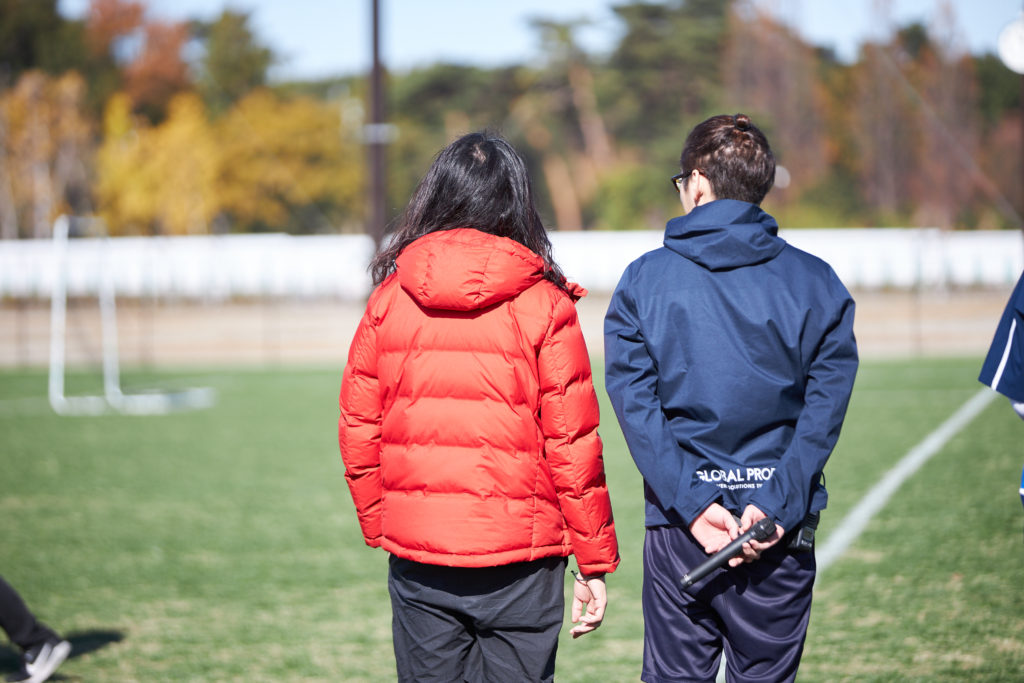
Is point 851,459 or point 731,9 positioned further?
point 731,9

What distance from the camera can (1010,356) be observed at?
2449mm

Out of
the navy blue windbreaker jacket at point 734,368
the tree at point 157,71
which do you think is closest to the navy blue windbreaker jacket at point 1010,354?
the navy blue windbreaker jacket at point 734,368

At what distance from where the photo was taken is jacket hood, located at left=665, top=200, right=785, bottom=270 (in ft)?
7.59

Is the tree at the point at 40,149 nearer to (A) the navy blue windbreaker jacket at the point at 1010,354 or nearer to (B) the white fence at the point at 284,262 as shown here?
(B) the white fence at the point at 284,262

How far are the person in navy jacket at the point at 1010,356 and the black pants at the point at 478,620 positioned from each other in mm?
1194

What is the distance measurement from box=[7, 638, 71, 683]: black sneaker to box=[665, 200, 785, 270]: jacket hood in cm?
295

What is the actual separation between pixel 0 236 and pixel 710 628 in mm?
45455

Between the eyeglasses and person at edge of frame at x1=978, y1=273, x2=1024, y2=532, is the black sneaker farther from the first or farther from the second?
person at edge of frame at x1=978, y1=273, x2=1024, y2=532

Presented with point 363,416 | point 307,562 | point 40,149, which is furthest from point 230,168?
point 363,416

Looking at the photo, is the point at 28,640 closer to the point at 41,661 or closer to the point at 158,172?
the point at 41,661

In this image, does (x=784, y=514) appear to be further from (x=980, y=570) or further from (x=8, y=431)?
(x=8, y=431)

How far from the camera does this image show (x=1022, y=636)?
13.7 ft

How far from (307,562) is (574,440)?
401cm

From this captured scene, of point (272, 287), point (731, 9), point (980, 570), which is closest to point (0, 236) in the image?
point (272, 287)
